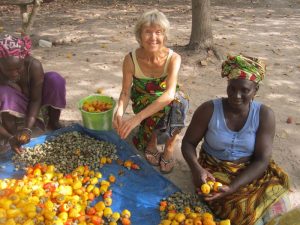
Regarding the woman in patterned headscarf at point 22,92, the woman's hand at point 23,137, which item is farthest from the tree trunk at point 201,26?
the woman's hand at point 23,137

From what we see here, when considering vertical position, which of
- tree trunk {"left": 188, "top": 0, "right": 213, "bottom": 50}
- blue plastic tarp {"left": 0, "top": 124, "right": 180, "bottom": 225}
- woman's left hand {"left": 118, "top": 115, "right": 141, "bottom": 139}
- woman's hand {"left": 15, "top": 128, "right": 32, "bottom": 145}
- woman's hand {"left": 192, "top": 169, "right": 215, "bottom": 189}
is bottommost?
blue plastic tarp {"left": 0, "top": 124, "right": 180, "bottom": 225}

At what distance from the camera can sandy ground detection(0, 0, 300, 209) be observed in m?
4.27

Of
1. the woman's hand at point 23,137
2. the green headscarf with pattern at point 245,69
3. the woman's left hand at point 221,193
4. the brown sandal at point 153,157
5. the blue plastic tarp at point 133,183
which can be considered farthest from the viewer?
the brown sandal at point 153,157

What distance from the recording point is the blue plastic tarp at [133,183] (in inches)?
116

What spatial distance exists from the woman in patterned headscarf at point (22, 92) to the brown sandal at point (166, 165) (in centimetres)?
122

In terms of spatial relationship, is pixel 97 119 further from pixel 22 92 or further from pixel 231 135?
pixel 231 135

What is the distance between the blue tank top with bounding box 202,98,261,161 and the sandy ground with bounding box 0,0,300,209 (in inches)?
25.5

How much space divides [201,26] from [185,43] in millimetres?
697

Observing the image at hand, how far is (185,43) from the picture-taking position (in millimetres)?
6344

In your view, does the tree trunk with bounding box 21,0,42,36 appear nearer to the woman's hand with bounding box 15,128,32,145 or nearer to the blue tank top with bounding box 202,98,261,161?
the woman's hand with bounding box 15,128,32,145

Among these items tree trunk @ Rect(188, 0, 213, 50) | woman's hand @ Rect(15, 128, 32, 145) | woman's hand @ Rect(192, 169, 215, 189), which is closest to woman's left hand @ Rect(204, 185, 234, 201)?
woman's hand @ Rect(192, 169, 215, 189)

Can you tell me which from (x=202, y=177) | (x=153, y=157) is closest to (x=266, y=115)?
(x=202, y=177)

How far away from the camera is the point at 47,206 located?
2600 mm

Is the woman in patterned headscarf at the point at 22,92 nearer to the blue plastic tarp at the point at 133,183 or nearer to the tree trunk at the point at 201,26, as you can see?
the blue plastic tarp at the point at 133,183
